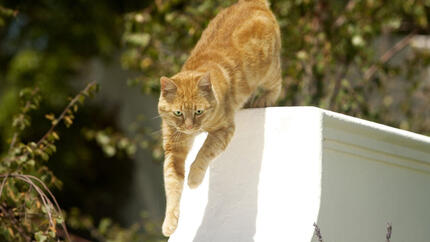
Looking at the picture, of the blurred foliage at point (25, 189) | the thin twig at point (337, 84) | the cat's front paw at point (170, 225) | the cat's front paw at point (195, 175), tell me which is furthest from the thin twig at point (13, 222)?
the thin twig at point (337, 84)

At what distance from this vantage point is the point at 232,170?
255 cm

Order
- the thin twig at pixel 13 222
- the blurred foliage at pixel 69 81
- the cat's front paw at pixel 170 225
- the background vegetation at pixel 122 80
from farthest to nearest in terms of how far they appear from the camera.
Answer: the blurred foliage at pixel 69 81 < the background vegetation at pixel 122 80 < the thin twig at pixel 13 222 < the cat's front paw at pixel 170 225

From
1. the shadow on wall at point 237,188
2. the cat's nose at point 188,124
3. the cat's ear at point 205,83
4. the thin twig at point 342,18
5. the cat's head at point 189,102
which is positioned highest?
the thin twig at point 342,18

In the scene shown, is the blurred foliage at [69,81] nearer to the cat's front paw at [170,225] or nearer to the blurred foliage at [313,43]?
the blurred foliage at [313,43]

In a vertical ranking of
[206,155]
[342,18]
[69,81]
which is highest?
[342,18]

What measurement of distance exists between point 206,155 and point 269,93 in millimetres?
860

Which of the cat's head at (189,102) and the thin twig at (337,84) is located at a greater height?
the thin twig at (337,84)

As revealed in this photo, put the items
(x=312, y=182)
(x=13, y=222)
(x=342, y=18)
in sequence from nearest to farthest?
(x=312, y=182)
(x=13, y=222)
(x=342, y=18)

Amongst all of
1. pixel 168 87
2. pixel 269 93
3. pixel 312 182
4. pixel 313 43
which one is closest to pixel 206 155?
pixel 168 87

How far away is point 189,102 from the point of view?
2580 millimetres

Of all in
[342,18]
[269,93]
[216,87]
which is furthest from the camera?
[342,18]

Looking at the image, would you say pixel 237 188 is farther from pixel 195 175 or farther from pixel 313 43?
pixel 313 43

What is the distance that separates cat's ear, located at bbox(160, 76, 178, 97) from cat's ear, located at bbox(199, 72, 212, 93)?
116 mm

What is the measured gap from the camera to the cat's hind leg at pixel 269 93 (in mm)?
3242
